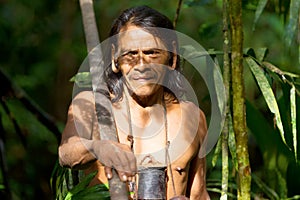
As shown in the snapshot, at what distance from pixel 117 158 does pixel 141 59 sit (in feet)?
1.10

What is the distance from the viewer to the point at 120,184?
1.13m

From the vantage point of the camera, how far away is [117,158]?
1231 mm

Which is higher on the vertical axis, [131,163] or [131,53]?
[131,53]

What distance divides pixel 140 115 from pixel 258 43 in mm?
2096

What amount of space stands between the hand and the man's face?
0.90 ft

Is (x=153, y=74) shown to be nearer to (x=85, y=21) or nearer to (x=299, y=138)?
(x=85, y=21)

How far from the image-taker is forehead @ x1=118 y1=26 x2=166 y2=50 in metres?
1.52

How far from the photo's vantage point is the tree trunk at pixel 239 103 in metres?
1.63

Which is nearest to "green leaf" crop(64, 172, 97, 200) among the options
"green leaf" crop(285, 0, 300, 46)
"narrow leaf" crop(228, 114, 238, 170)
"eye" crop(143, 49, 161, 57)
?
"eye" crop(143, 49, 161, 57)

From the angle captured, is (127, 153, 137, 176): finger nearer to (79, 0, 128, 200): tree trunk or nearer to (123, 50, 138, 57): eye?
(79, 0, 128, 200): tree trunk

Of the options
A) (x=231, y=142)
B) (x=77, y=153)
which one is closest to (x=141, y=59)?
(x=77, y=153)

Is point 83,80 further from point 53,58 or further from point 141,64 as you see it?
point 53,58

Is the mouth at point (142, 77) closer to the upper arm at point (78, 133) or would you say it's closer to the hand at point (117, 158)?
the upper arm at point (78, 133)

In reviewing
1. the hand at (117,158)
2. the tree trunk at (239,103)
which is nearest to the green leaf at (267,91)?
the tree trunk at (239,103)
